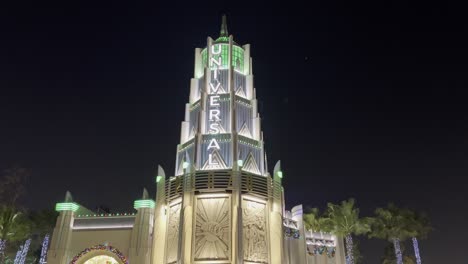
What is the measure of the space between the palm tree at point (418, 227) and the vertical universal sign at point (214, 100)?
81.1 feet

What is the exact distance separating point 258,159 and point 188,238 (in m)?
9.98

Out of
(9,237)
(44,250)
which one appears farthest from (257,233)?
(44,250)

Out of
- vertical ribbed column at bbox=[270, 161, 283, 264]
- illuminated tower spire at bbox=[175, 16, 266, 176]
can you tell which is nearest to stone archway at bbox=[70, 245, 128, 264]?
illuminated tower spire at bbox=[175, 16, 266, 176]

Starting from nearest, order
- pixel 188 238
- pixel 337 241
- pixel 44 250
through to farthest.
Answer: pixel 188 238 < pixel 337 241 < pixel 44 250

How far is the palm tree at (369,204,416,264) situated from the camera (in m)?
48.8

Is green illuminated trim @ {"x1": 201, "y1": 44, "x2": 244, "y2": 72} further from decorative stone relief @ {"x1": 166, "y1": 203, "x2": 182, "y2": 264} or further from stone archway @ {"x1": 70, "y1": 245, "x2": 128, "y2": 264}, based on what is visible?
stone archway @ {"x1": 70, "y1": 245, "x2": 128, "y2": 264}

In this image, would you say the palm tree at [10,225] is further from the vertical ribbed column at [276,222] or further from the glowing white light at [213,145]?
the vertical ribbed column at [276,222]

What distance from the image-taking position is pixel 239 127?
135ft

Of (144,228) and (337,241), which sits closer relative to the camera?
(144,228)

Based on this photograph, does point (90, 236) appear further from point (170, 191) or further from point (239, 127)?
point (239, 127)

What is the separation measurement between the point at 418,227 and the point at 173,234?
28.1 m

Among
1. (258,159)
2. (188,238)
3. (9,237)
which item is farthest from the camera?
(9,237)

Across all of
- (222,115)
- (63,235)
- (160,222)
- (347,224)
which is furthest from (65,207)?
(347,224)

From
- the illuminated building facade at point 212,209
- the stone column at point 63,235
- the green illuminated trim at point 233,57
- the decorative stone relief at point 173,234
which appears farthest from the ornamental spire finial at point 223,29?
the stone column at point 63,235
